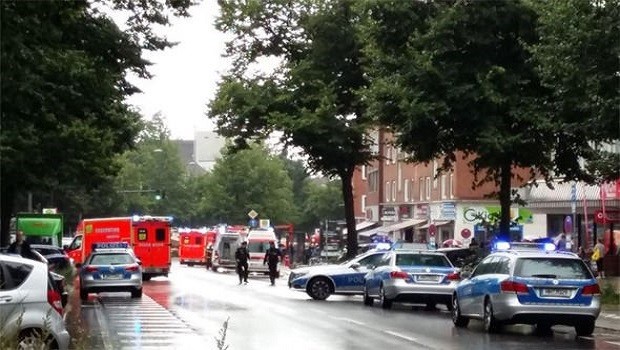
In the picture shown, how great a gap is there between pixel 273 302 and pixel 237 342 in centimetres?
1350

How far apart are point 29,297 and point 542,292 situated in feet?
32.8

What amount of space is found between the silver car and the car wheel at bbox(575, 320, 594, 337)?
16415 millimetres

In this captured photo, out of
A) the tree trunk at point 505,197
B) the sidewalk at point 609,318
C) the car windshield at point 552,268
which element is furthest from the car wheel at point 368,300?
the car windshield at point 552,268

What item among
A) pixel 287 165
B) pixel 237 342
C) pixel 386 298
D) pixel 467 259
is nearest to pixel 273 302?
pixel 386 298

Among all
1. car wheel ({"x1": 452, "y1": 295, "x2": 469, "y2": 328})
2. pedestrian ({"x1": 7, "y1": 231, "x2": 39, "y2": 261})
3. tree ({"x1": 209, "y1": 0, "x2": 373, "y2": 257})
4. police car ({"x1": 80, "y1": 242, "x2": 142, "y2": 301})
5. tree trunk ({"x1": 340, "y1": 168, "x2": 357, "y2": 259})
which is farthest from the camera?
tree trunk ({"x1": 340, "y1": 168, "x2": 357, "y2": 259})

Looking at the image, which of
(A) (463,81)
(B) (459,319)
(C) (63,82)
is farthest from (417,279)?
(C) (63,82)

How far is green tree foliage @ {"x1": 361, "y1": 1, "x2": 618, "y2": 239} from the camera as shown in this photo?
111ft

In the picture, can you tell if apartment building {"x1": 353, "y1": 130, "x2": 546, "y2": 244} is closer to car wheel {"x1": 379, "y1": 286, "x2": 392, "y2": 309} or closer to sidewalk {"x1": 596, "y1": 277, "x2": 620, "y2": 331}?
car wheel {"x1": 379, "y1": 286, "x2": 392, "y2": 309}

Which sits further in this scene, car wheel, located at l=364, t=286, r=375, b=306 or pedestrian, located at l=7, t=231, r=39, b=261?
car wheel, located at l=364, t=286, r=375, b=306

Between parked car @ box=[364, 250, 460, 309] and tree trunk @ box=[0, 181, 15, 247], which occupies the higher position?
tree trunk @ box=[0, 181, 15, 247]

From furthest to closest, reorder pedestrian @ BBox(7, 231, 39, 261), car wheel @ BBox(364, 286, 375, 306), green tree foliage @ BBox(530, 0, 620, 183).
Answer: car wheel @ BBox(364, 286, 375, 306) → pedestrian @ BBox(7, 231, 39, 261) → green tree foliage @ BBox(530, 0, 620, 183)

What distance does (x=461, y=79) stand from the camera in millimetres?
34375

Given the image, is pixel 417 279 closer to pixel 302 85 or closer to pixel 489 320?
pixel 489 320

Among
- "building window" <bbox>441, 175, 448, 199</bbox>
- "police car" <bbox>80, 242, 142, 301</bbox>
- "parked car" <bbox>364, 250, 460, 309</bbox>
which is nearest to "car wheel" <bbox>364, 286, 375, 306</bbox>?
"parked car" <bbox>364, 250, 460, 309</bbox>
